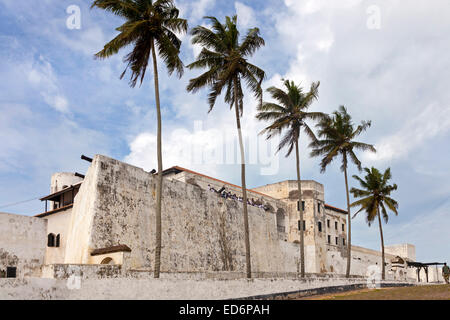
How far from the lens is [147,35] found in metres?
19.5

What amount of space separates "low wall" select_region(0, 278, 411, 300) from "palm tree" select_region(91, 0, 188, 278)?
4.14 metres

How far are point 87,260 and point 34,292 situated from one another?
26.6 feet

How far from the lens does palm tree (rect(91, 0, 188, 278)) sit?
61.8ft

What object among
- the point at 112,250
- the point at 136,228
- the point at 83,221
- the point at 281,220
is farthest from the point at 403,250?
the point at 112,250

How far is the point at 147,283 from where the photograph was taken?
47.7 feet

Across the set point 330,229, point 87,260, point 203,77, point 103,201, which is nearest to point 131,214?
point 103,201

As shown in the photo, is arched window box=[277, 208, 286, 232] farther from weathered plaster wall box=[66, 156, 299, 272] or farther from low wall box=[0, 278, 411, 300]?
low wall box=[0, 278, 411, 300]

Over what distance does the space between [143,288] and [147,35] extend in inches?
432

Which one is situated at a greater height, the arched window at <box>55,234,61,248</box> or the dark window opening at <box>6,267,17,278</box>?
the arched window at <box>55,234,61,248</box>

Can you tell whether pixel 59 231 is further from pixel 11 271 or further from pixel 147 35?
pixel 147 35

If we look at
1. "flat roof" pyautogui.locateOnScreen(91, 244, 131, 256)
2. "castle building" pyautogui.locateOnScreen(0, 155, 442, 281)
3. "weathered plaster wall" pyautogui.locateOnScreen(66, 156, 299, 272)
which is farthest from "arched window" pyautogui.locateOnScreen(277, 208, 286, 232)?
"flat roof" pyautogui.locateOnScreen(91, 244, 131, 256)

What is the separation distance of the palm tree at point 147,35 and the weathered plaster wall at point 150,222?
3931 mm

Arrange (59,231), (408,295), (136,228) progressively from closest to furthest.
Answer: (408,295) → (136,228) → (59,231)
